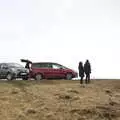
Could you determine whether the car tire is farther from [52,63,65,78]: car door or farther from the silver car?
[52,63,65,78]: car door

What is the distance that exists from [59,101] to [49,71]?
13.6m

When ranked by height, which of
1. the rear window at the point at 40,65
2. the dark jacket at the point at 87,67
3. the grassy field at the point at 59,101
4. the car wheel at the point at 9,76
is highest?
the rear window at the point at 40,65

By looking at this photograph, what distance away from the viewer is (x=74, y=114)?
30.1 meters

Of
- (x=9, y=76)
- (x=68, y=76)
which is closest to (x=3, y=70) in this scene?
(x=9, y=76)

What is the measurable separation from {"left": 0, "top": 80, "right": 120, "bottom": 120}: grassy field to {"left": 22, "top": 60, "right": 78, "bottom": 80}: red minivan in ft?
18.4

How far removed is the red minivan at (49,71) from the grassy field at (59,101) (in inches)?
221

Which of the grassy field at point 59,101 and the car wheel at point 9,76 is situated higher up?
the car wheel at point 9,76

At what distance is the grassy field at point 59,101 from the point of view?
30.1m

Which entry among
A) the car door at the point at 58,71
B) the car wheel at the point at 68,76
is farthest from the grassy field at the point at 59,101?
the car wheel at the point at 68,76

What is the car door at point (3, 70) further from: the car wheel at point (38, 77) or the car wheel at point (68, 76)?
the car wheel at point (68, 76)

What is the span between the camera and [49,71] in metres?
46.7

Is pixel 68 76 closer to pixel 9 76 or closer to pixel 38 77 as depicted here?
pixel 38 77

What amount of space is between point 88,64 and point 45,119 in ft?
40.2

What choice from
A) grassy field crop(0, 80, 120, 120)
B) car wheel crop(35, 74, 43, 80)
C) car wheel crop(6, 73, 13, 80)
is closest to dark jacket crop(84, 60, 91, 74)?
grassy field crop(0, 80, 120, 120)
